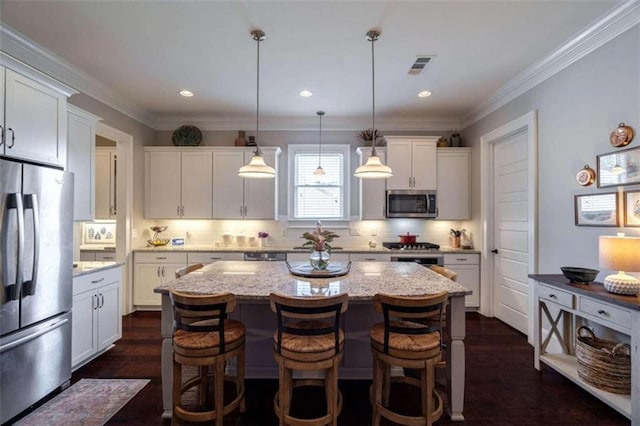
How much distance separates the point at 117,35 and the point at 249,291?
8.40ft

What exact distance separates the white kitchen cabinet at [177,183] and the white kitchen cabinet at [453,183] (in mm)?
3666

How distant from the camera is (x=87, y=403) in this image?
240 centimetres

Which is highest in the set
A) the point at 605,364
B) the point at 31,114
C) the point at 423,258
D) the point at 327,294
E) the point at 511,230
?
the point at 31,114

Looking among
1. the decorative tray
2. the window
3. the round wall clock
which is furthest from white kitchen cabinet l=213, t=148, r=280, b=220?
the round wall clock

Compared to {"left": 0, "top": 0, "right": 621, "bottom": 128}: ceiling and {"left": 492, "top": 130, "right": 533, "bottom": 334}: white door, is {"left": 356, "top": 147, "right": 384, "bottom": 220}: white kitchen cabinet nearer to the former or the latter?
{"left": 0, "top": 0, "right": 621, "bottom": 128}: ceiling

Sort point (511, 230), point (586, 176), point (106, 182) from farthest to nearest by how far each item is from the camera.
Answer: point (106, 182) < point (511, 230) < point (586, 176)

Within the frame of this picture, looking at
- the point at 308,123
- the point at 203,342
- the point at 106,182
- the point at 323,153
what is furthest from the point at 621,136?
the point at 106,182

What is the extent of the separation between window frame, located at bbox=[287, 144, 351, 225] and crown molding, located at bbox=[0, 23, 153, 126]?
2428 millimetres

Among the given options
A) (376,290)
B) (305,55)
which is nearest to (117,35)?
(305,55)

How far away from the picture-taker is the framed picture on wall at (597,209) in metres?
2.44

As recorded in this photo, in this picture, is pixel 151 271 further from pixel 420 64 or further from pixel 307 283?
pixel 420 64

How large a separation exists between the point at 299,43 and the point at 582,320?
3.58 m

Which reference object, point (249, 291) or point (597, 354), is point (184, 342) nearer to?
point (249, 291)

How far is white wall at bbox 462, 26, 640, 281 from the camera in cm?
235
